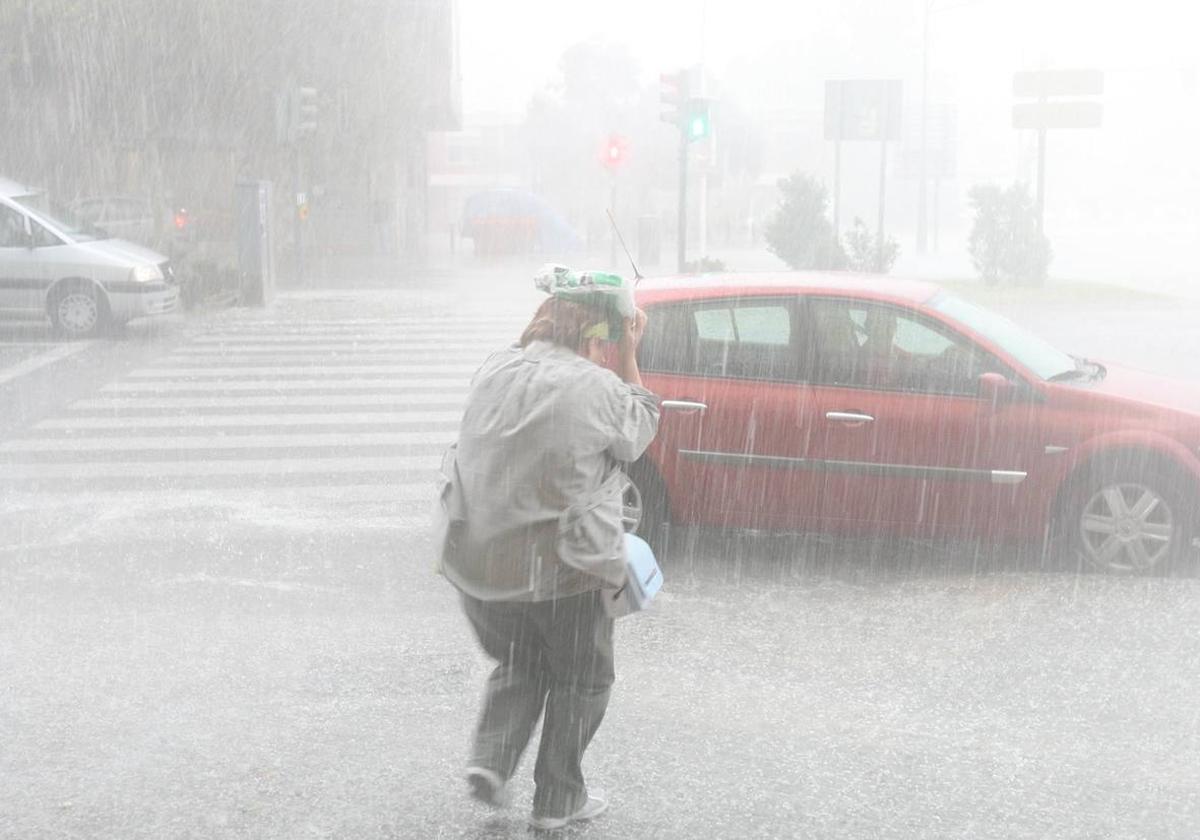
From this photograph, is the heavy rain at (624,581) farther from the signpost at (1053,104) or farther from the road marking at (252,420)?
the signpost at (1053,104)

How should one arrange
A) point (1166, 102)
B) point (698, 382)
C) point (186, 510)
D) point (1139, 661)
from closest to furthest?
point (1139, 661) → point (698, 382) → point (186, 510) → point (1166, 102)

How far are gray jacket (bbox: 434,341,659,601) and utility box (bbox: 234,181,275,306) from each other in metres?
18.7

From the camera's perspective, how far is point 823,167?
8475cm

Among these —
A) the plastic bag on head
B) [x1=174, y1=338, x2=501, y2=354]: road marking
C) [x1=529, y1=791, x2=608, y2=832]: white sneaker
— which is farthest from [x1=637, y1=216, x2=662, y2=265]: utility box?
the plastic bag on head

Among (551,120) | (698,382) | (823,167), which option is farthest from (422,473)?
(823,167)

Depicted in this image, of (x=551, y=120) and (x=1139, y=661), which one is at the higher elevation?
(x=551, y=120)

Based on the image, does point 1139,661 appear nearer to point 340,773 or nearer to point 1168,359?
point 340,773

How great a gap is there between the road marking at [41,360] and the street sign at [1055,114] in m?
14.6

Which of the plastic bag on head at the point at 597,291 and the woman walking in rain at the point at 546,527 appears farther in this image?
the plastic bag on head at the point at 597,291

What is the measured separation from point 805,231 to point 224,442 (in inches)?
631

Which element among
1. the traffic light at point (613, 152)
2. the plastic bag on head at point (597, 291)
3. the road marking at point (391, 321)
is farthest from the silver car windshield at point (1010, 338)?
the traffic light at point (613, 152)

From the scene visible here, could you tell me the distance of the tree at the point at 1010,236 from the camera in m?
24.7

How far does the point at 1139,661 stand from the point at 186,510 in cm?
543

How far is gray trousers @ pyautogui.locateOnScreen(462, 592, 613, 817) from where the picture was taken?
4.04 m
